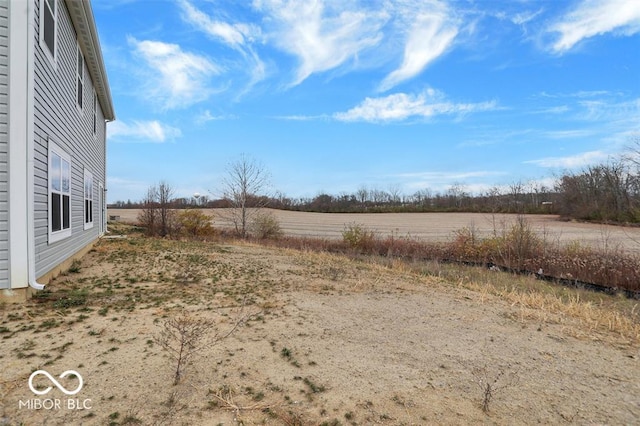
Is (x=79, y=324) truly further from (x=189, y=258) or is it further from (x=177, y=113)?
(x=177, y=113)

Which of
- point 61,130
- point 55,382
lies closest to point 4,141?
point 61,130

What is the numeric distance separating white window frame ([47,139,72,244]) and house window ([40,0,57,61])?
1.44 metres

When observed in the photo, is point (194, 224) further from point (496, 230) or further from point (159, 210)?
point (496, 230)

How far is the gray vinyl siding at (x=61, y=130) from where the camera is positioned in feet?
16.1

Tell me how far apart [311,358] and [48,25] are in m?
6.25

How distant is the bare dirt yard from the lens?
2.46 metres

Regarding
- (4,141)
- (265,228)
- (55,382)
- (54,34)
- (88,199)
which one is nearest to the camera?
(55,382)

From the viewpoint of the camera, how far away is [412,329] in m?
4.41

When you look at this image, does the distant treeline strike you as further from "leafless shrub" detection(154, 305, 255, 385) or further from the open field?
"leafless shrub" detection(154, 305, 255, 385)

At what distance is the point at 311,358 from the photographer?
11.0 feet

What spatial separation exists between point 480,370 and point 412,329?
46.5 inches

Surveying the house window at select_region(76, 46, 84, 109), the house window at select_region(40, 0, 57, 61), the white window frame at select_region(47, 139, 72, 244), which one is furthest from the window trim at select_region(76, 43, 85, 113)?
the house window at select_region(40, 0, 57, 61)

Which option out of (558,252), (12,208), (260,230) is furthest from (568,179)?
(12,208)

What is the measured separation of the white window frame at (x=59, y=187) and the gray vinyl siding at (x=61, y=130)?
0.40 feet
